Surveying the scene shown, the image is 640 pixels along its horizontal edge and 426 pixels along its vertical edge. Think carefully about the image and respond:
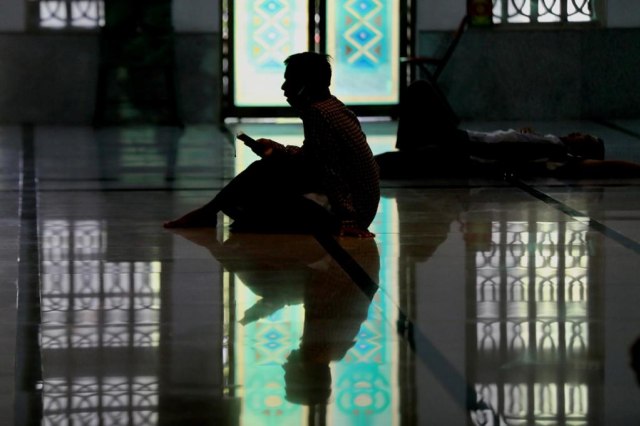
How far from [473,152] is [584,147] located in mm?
650

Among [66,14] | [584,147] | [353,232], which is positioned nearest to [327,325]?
[353,232]

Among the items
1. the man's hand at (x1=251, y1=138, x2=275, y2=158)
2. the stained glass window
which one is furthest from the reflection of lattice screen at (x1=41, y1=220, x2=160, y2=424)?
the stained glass window

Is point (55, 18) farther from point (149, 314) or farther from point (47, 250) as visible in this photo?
point (149, 314)

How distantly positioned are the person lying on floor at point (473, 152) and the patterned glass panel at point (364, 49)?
4550mm

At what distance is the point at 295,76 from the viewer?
591cm

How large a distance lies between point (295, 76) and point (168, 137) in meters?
5.33

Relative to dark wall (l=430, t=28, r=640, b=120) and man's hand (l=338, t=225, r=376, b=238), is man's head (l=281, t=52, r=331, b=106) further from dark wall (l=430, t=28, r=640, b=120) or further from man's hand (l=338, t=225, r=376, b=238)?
dark wall (l=430, t=28, r=640, b=120)

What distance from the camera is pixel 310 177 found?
609 centimetres

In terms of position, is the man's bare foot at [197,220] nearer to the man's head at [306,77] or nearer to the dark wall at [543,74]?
the man's head at [306,77]

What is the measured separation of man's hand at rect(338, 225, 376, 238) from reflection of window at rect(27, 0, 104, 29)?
6926 mm

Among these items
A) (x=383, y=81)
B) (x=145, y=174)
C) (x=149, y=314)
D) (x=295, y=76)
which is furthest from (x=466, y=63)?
(x=149, y=314)

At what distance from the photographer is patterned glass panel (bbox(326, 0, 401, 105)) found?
12.9 metres

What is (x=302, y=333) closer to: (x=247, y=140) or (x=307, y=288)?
(x=307, y=288)

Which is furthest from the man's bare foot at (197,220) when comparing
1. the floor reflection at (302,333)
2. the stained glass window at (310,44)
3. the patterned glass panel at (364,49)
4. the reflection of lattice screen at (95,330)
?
the patterned glass panel at (364,49)
